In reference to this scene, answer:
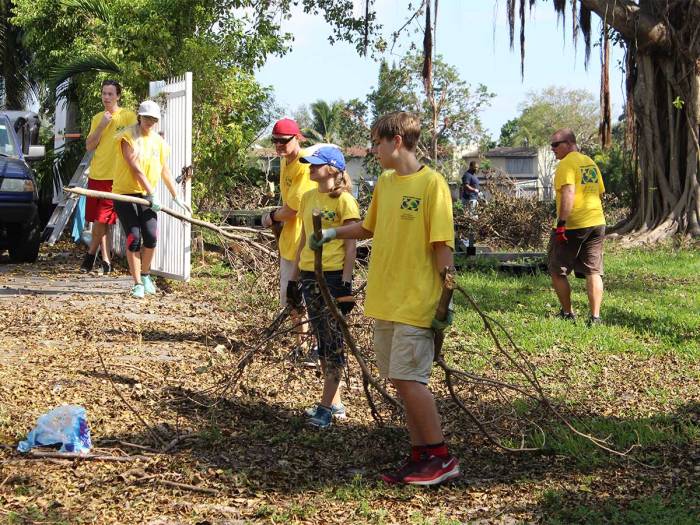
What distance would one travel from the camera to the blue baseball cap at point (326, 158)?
5453 millimetres

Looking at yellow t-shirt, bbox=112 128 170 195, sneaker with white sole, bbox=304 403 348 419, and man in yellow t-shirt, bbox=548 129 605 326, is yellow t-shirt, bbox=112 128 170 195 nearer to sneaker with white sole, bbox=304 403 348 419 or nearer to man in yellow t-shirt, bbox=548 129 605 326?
→ man in yellow t-shirt, bbox=548 129 605 326

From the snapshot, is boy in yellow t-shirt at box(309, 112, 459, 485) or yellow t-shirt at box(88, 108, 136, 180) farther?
yellow t-shirt at box(88, 108, 136, 180)

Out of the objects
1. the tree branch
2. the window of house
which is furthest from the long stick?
the window of house

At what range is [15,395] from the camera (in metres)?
5.54

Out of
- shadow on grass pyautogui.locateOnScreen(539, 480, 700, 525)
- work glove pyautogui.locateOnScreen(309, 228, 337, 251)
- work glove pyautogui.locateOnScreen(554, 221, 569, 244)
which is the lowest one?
shadow on grass pyautogui.locateOnScreen(539, 480, 700, 525)

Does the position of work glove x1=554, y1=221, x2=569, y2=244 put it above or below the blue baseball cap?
below

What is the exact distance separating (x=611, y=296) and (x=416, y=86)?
3940cm

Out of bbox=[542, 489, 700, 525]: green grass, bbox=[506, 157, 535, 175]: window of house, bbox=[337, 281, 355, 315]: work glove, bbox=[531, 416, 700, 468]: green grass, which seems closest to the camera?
bbox=[542, 489, 700, 525]: green grass

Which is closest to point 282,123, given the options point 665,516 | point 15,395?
point 15,395

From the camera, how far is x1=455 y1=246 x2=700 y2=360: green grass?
802 cm

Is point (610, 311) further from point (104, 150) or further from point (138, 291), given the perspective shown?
point (104, 150)

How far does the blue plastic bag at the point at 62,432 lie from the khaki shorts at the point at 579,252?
218 inches

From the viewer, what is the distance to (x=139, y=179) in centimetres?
885

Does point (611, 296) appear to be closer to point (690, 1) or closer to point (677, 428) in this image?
point (677, 428)
